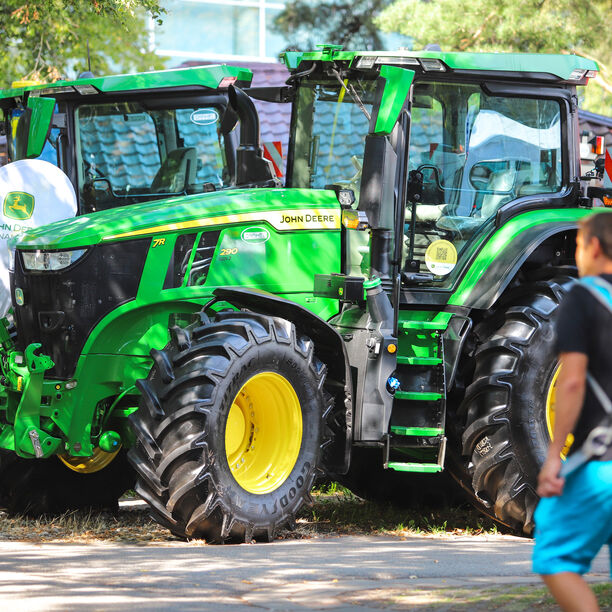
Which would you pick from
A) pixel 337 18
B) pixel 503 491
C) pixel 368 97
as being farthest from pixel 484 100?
pixel 337 18

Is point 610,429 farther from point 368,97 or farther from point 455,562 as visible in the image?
point 368,97

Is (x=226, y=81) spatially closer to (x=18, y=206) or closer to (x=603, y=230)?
(x=18, y=206)

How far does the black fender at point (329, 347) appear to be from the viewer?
6.90 m

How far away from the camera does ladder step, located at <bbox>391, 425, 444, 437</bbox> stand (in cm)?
705

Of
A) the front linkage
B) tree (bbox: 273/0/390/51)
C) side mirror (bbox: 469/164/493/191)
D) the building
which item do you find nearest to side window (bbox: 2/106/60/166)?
the front linkage

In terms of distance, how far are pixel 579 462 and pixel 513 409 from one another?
3098mm

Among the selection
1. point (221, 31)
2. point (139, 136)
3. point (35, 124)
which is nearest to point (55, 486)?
point (35, 124)

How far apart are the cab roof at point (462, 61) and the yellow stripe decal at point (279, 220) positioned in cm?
96

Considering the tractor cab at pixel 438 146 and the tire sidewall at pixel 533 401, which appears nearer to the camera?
the tire sidewall at pixel 533 401

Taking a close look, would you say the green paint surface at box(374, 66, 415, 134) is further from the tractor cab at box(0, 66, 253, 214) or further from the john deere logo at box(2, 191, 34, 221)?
the tractor cab at box(0, 66, 253, 214)

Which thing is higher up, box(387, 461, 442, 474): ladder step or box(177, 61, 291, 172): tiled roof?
box(177, 61, 291, 172): tiled roof

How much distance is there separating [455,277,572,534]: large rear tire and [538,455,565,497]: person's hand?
3.11 m

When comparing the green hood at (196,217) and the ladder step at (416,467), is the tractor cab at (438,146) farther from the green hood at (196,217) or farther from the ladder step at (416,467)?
the ladder step at (416,467)

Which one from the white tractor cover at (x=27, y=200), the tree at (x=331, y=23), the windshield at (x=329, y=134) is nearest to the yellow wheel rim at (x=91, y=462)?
the windshield at (x=329, y=134)
